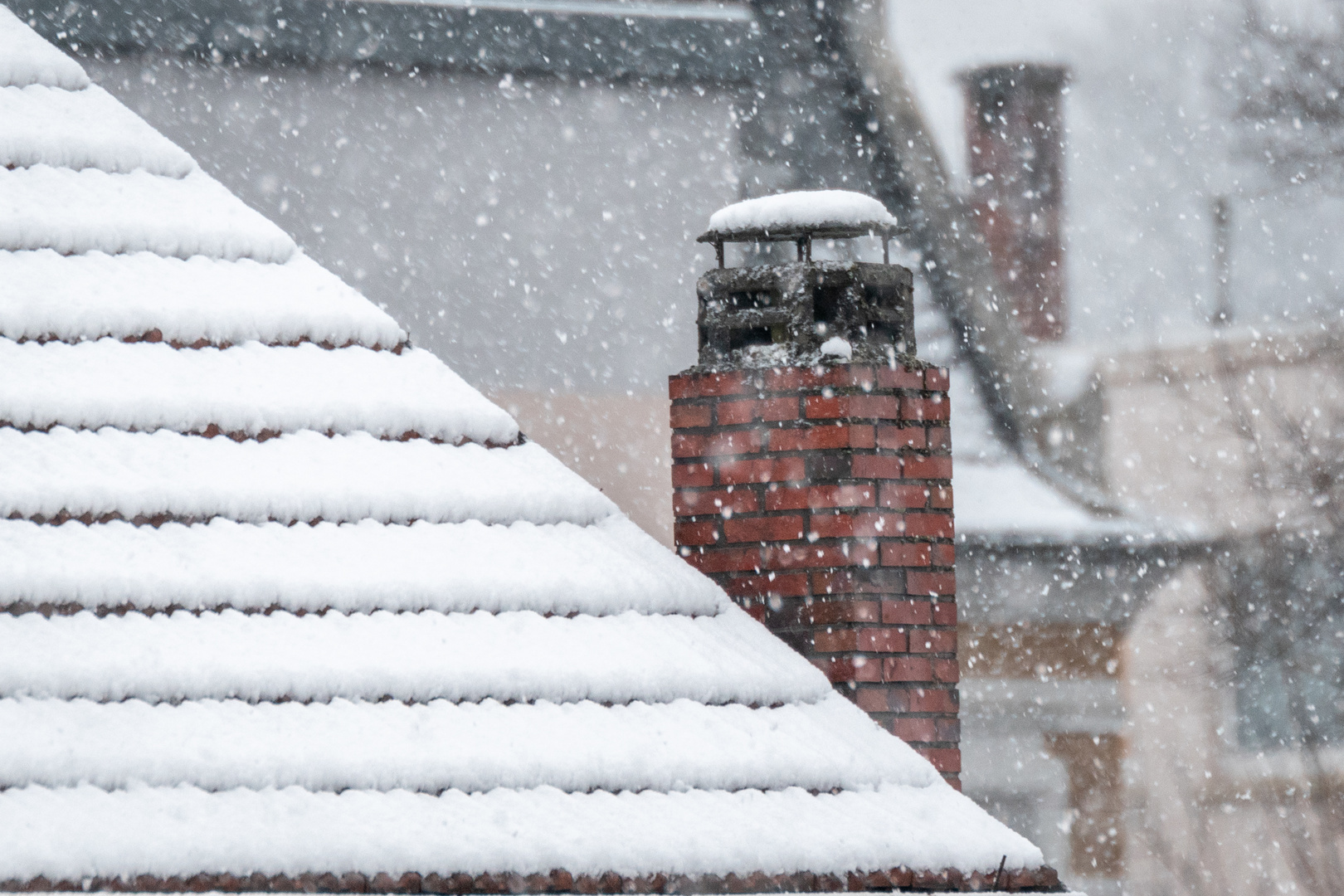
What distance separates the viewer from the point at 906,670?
3.87 metres

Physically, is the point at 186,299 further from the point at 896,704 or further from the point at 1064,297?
the point at 1064,297

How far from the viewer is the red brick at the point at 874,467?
3906mm

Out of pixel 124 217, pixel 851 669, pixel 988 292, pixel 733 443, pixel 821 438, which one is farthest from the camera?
pixel 988 292

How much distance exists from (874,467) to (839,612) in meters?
0.37

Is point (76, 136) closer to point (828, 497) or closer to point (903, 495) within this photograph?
point (828, 497)

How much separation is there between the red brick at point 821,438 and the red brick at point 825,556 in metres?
0.24

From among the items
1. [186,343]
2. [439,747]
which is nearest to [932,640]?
[439,747]

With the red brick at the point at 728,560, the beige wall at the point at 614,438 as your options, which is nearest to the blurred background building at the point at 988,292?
the beige wall at the point at 614,438

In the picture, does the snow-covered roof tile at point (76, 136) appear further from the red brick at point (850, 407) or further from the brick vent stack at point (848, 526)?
the red brick at point (850, 407)

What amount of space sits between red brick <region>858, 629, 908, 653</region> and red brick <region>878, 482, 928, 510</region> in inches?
12.1

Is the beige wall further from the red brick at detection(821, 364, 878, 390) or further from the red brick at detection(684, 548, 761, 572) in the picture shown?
the red brick at detection(821, 364, 878, 390)

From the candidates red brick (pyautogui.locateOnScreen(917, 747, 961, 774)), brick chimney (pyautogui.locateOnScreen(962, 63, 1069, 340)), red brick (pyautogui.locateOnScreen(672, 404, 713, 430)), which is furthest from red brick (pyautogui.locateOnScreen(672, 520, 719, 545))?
brick chimney (pyautogui.locateOnScreen(962, 63, 1069, 340))

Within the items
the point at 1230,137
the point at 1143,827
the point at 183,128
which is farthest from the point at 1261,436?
the point at 183,128

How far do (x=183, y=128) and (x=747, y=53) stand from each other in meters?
3.15
